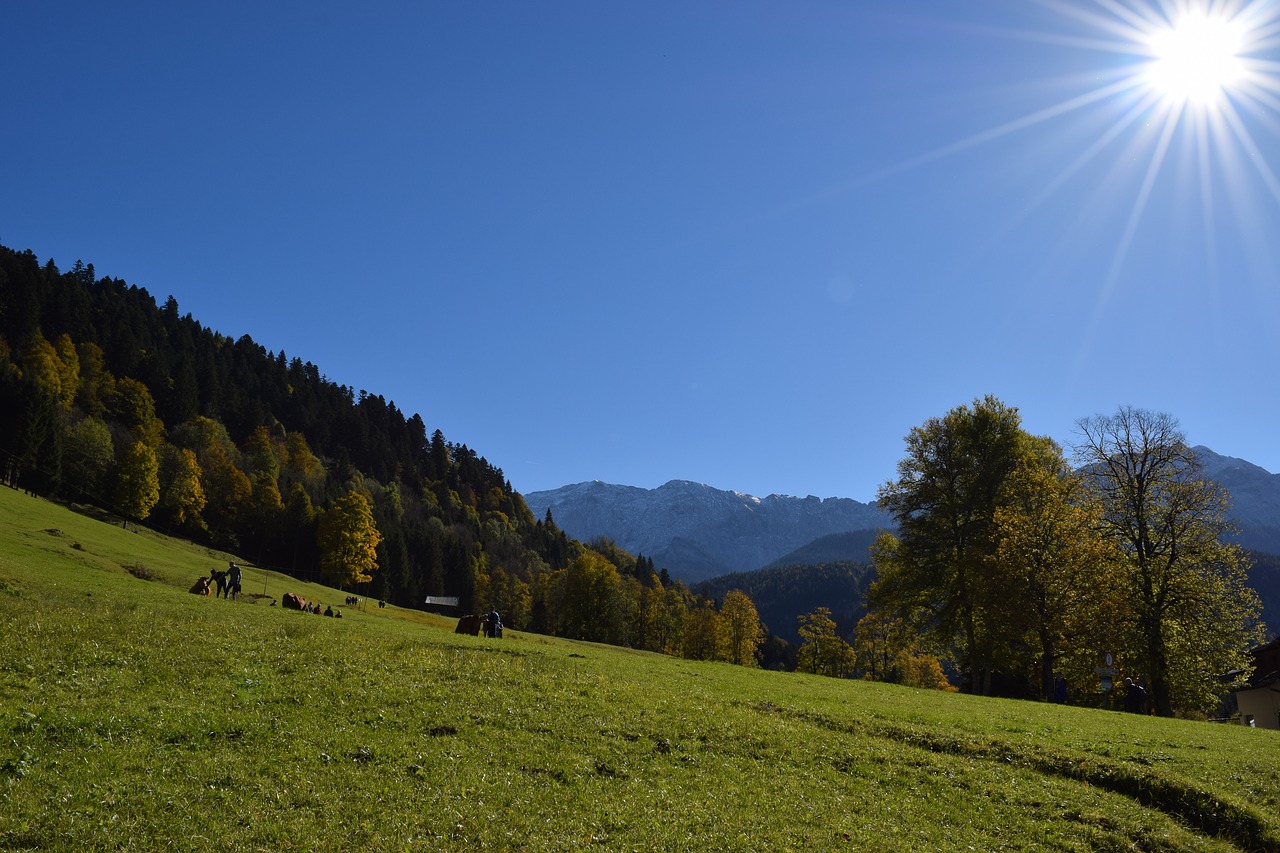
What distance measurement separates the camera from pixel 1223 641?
1544 inches

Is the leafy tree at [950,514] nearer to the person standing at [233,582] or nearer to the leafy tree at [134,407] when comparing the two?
the person standing at [233,582]

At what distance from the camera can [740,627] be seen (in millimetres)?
109312

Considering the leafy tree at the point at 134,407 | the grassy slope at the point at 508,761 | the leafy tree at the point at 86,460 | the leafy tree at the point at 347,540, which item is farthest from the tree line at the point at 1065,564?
the leafy tree at the point at 134,407

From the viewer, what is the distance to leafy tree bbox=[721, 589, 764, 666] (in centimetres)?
10944

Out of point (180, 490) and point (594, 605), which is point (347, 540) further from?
point (594, 605)

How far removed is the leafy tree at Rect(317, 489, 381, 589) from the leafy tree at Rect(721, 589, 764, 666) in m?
58.1

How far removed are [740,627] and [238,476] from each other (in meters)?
97.3


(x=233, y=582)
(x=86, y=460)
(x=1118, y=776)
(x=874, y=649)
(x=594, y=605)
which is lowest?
(x=594, y=605)

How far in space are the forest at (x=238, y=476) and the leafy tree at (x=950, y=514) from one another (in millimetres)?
63028

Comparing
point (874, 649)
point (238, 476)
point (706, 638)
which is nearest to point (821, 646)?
point (874, 649)

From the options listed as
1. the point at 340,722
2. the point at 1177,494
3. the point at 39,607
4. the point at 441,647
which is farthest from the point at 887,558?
the point at 39,607

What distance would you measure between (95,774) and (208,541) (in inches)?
5084

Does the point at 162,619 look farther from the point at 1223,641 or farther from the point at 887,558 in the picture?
the point at 1223,641

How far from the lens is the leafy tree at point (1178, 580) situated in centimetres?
3944
